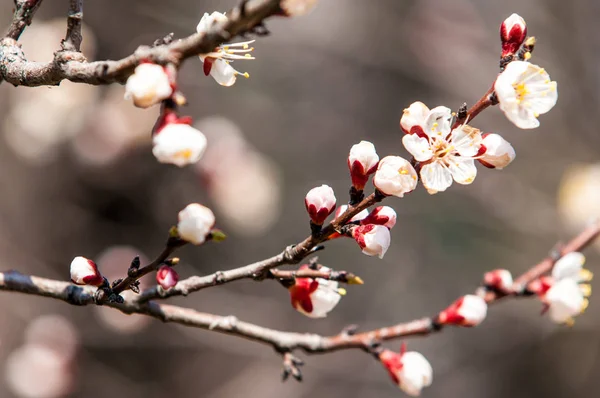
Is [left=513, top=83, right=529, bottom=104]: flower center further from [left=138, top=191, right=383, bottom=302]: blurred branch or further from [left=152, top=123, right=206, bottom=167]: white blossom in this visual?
[left=152, top=123, right=206, bottom=167]: white blossom

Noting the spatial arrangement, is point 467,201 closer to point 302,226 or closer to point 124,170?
point 302,226

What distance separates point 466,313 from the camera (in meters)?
1.18

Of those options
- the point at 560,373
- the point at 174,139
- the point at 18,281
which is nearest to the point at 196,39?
the point at 174,139

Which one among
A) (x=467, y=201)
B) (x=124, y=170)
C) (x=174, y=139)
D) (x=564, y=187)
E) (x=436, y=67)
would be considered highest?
(x=436, y=67)

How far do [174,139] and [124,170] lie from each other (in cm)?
217

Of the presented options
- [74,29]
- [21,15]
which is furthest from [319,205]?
[21,15]

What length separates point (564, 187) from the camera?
8.54ft

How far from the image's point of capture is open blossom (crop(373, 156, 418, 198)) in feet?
2.69

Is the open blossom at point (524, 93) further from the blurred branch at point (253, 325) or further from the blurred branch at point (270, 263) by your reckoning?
the blurred branch at point (253, 325)

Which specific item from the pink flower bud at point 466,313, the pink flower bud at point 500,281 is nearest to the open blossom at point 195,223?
the pink flower bud at point 466,313

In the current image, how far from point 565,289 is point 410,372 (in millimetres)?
422

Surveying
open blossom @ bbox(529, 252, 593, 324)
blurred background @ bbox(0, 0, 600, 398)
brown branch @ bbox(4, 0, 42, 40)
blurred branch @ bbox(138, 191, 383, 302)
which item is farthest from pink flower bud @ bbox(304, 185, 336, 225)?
blurred background @ bbox(0, 0, 600, 398)

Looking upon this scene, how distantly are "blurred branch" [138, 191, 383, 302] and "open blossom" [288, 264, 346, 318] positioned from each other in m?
0.13

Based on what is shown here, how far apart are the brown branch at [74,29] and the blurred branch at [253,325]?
0.39 metres
